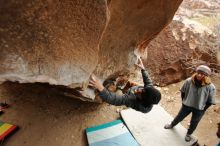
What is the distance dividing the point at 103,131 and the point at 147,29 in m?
1.69

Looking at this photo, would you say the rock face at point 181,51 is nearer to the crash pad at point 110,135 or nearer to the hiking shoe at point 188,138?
the hiking shoe at point 188,138

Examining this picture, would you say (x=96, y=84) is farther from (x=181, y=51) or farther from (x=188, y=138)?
(x=181, y=51)

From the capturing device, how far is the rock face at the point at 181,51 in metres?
5.44

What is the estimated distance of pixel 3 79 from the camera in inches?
92.4

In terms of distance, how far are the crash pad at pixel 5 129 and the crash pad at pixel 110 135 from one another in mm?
1107

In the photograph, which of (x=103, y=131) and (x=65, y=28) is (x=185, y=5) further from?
(x=65, y=28)

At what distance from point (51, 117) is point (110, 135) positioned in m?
0.97

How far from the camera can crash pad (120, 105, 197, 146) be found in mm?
4092

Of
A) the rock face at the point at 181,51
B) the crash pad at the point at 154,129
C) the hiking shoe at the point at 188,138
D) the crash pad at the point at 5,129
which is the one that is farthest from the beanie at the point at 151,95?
the rock face at the point at 181,51

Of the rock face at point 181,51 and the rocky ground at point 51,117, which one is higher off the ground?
the rock face at point 181,51

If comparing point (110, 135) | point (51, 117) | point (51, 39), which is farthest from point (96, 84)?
point (51, 117)

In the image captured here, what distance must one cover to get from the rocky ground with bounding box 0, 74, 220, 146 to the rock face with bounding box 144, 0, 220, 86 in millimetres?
1051

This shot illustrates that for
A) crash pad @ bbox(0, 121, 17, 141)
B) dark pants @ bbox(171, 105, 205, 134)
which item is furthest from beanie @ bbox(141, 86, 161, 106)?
crash pad @ bbox(0, 121, 17, 141)

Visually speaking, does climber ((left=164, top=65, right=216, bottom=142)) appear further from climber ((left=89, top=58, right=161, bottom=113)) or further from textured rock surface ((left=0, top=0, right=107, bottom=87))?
textured rock surface ((left=0, top=0, right=107, bottom=87))
